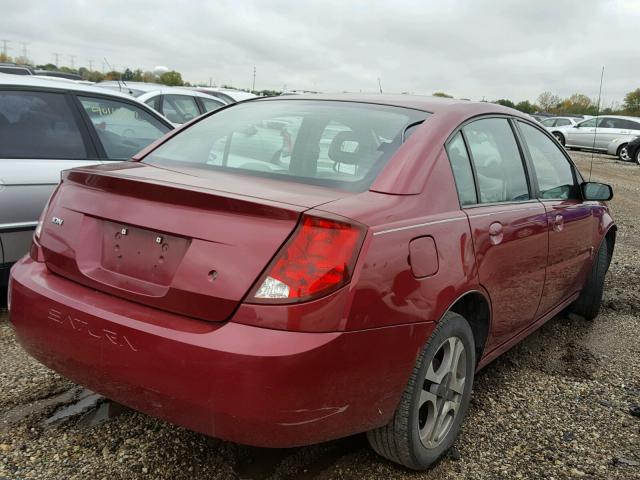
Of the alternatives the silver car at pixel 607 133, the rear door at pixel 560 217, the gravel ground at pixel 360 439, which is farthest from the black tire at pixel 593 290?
the silver car at pixel 607 133

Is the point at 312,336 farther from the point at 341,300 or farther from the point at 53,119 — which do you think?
the point at 53,119

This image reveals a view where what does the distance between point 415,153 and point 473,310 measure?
0.80 meters

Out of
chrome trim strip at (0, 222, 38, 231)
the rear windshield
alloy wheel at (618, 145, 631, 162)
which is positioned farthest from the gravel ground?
alloy wheel at (618, 145, 631, 162)

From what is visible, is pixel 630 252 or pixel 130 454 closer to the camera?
pixel 130 454

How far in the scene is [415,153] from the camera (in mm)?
2439

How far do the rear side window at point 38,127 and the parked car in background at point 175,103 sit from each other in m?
5.37

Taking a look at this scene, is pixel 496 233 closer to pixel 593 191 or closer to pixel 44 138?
pixel 593 191

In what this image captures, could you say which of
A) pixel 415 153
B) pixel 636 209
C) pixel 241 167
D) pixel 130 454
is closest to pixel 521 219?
pixel 415 153

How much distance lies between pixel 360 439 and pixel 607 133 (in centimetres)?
2430

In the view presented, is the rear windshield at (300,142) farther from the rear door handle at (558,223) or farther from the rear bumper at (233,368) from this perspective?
the rear door handle at (558,223)

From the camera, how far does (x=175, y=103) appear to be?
1012 cm

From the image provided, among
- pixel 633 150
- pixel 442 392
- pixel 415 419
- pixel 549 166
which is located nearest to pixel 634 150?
pixel 633 150

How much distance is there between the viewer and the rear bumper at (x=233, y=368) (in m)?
1.88

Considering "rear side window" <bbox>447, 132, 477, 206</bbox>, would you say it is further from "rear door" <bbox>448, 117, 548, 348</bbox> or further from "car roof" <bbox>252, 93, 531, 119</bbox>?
"car roof" <bbox>252, 93, 531, 119</bbox>
